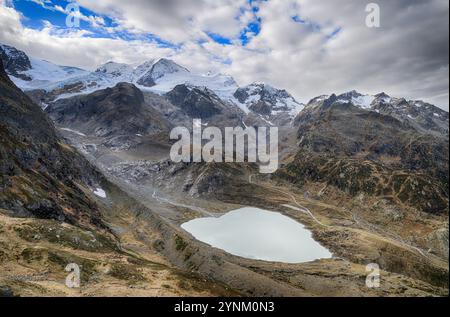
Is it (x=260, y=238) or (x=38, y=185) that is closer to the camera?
(x=38, y=185)

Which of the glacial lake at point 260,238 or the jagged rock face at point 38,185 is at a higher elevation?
the jagged rock face at point 38,185

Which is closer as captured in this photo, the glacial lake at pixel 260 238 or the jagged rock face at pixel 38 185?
the jagged rock face at pixel 38 185

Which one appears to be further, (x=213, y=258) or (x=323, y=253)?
(x=323, y=253)

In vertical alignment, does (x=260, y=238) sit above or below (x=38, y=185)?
below

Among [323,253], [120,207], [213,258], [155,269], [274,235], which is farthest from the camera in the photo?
[120,207]

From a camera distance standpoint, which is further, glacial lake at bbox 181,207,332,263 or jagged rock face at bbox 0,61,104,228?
glacial lake at bbox 181,207,332,263

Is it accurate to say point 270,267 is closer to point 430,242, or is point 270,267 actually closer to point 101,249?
point 101,249

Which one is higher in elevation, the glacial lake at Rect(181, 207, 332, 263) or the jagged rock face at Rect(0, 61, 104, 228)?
the jagged rock face at Rect(0, 61, 104, 228)
